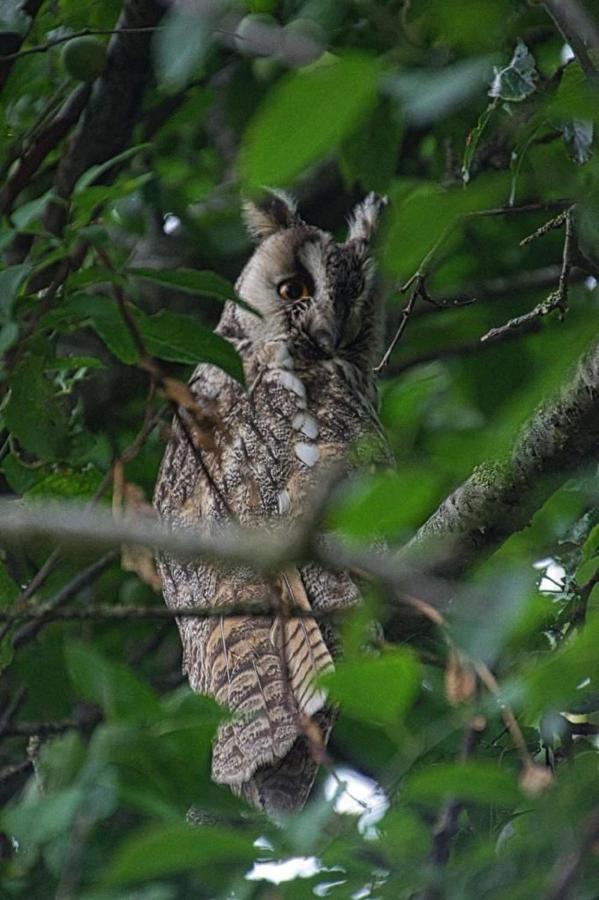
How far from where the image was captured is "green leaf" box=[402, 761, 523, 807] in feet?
3.55

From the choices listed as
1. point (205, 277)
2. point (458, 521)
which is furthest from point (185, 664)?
point (205, 277)

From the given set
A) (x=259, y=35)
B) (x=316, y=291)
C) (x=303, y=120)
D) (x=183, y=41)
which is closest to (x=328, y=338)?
(x=316, y=291)

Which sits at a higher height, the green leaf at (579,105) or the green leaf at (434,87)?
the green leaf at (434,87)

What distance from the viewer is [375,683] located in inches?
42.4

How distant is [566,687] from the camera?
3.49 feet

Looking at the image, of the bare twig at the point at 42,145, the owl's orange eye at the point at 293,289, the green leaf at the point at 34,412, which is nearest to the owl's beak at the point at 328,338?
the owl's orange eye at the point at 293,289

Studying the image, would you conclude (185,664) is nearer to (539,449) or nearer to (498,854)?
(539,449)

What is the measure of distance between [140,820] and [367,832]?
962 mm

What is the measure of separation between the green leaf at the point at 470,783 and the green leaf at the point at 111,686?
376 mm

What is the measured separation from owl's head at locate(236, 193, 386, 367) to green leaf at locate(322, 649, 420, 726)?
247cm

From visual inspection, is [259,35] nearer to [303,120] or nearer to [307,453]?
[307,453]

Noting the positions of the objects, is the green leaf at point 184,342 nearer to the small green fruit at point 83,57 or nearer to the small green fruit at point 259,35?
the small green fruit at point 259,35

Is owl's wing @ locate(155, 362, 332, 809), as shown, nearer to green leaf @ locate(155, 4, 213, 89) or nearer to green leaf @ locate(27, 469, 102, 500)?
green leaf @ locate(27, 469, 102, 500)

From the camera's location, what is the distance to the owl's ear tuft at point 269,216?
12.8 feet
